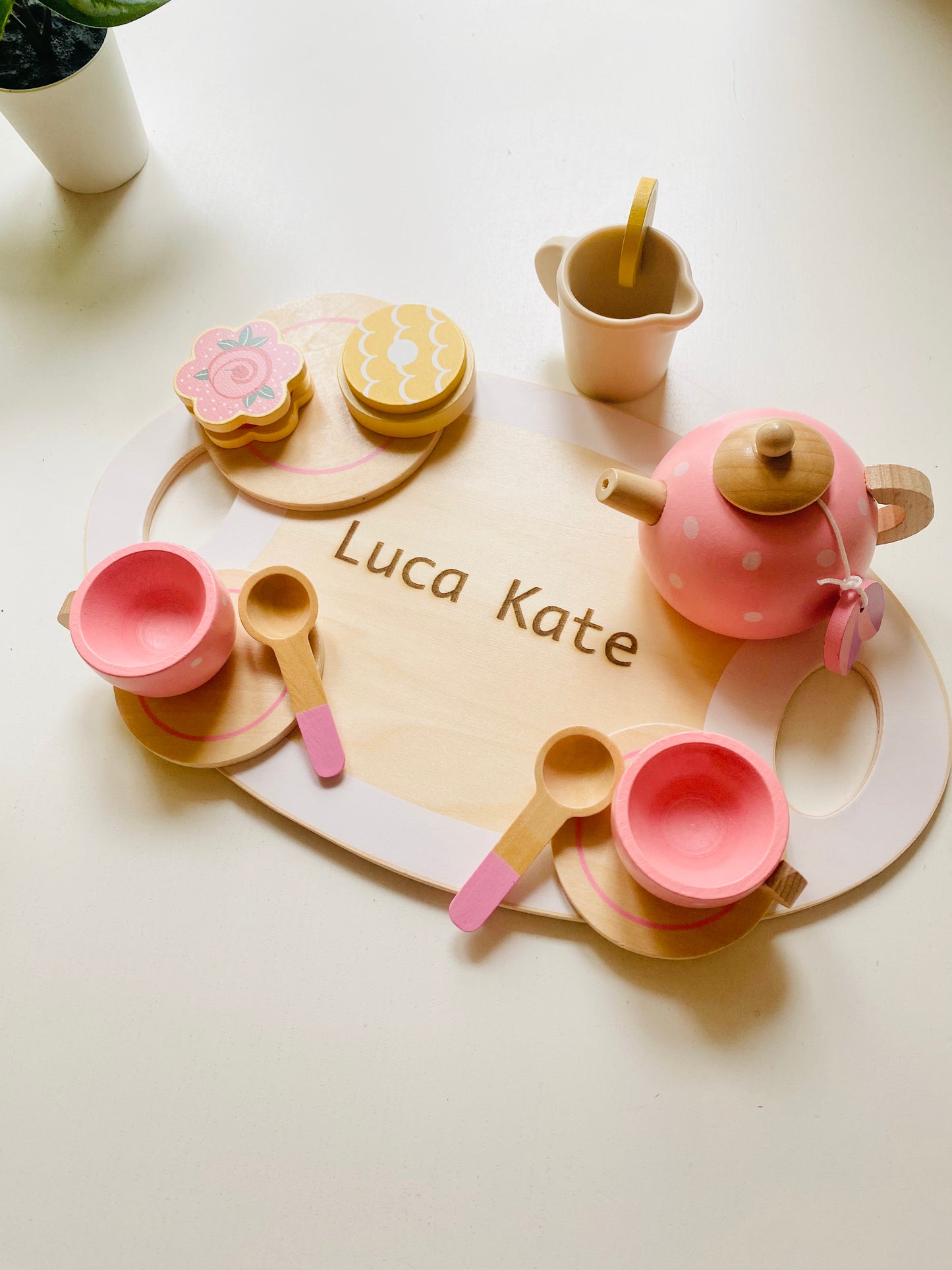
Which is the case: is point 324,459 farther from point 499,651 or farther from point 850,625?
point 850,625

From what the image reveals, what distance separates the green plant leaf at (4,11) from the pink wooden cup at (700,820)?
68cm

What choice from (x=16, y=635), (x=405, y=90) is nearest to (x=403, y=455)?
(x=16, y=635)

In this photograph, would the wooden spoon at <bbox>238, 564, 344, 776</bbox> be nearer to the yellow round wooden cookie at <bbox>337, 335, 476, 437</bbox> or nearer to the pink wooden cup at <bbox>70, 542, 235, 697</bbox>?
the pink wooden cup at <bbox>70, 542, 235, 697</bbox>

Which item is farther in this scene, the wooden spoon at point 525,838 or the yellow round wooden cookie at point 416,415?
the yellow round wooden cookie at point 416,415

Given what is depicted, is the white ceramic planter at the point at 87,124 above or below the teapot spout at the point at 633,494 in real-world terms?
above

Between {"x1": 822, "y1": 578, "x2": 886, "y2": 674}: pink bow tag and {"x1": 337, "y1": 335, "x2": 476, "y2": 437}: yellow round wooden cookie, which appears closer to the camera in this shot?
{"x1": 822, "y1": 578, "x2": 886, "y2": 674}: pink bow tag

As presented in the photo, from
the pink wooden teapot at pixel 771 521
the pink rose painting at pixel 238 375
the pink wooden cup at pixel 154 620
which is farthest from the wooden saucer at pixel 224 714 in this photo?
the pink wooden teapot at pixel 771 521

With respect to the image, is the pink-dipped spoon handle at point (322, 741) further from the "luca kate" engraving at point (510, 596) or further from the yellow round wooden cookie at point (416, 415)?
the yellow round wooden cookie at point (416, 415)

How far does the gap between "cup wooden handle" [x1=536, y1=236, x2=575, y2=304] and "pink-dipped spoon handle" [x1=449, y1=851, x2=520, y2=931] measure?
1.41 ft

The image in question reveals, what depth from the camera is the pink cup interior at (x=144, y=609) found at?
620 millimetres

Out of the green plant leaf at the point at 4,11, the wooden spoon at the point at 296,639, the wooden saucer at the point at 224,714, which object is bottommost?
the wooden saucer at the point at 224,714

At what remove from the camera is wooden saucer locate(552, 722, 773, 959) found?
60cm

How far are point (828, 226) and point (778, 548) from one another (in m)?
Result: 0.44

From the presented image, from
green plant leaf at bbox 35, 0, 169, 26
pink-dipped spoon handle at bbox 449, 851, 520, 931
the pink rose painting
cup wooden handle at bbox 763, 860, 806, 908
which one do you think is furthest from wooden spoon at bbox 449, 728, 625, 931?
green plant leaf at bbox 35, 0, 169, 26
